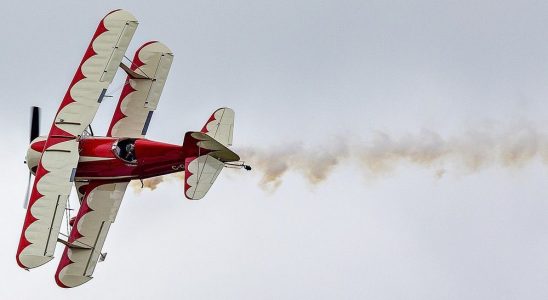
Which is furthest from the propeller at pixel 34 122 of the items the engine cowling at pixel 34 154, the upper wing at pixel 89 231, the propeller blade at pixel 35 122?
the upper wing at pixel 89 231

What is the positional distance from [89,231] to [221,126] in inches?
188

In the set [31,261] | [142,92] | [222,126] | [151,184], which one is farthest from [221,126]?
[31,261]

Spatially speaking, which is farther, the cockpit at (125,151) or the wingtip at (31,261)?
the cockpit at (125,151)

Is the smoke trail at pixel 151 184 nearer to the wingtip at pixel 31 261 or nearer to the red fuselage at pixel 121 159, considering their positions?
the red fuselage at pixel 121 159

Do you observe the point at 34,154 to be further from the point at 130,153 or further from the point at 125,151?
the point at 130,153

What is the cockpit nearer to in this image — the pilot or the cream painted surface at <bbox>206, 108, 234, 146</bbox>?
the pilot

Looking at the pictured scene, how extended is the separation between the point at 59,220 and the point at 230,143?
18.1 feet

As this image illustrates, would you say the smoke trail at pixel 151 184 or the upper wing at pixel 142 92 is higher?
the upper wing at pixel 142 92

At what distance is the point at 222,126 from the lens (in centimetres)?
5022

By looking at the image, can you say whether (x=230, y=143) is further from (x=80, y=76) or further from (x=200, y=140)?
(x=80, y=76)

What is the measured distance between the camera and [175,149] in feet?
163

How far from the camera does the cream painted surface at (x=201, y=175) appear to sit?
4828cm

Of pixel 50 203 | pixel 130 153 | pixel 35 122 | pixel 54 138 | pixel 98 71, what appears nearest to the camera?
pixel 50 203

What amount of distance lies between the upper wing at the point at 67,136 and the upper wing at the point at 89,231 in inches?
66.7
